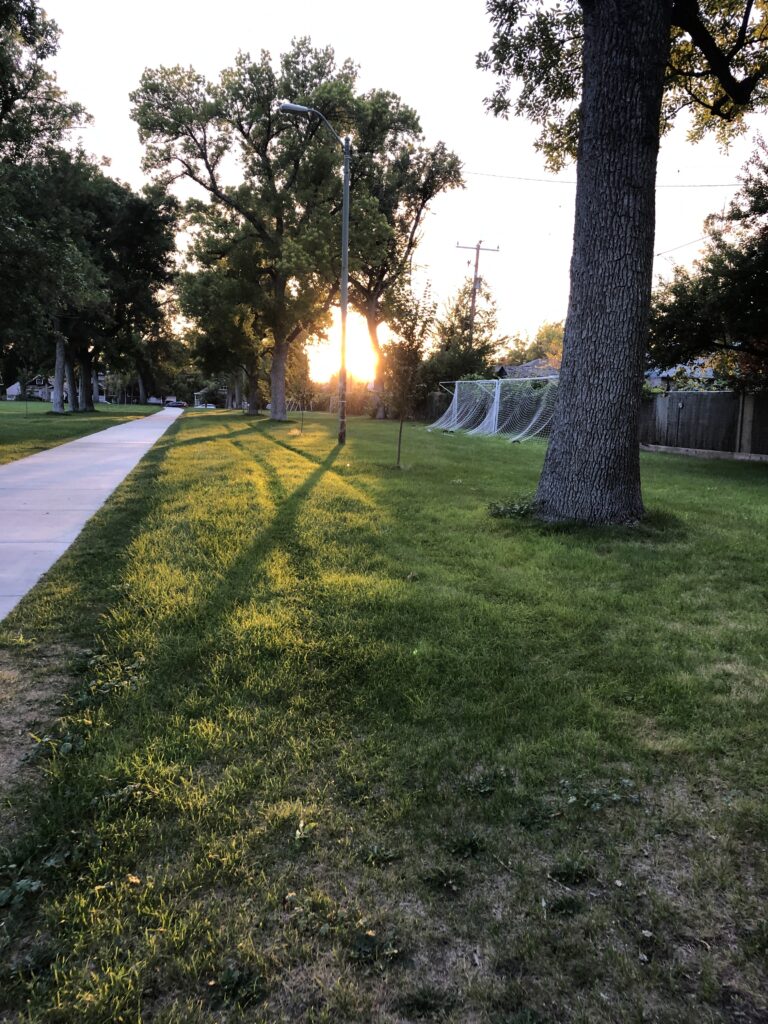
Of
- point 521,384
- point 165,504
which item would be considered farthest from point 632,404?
point 521,384

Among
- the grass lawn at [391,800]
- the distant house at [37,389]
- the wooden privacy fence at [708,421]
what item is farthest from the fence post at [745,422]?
the distant house at [37,389]

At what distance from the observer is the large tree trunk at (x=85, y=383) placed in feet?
131

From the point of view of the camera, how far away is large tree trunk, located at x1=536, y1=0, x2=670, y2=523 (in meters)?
6.47

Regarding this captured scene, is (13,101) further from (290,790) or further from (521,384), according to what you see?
(290,790)

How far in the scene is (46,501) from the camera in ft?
26.7

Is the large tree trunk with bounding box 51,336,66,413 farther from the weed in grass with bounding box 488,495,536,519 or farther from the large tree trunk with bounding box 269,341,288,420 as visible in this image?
the weed in grass with bounding box 488,495,536,519

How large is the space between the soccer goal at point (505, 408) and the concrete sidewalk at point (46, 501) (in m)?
14.2

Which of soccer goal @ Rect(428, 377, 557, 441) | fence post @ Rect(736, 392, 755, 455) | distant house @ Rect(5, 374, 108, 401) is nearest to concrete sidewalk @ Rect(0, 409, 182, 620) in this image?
soccer goal @ Rect(428, 377, 557, 441)

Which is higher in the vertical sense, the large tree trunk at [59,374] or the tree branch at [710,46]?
the tree branch at [710,46]

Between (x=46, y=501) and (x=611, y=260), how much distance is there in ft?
24.4

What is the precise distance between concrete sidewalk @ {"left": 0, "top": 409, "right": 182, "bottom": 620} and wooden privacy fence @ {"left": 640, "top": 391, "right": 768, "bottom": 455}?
41.5ft

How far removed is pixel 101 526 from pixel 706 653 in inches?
233

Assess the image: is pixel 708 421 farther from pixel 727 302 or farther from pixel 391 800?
pixel 391 800

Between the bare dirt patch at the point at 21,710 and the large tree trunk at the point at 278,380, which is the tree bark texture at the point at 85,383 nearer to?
the large tree trunk at the point at 278,380
